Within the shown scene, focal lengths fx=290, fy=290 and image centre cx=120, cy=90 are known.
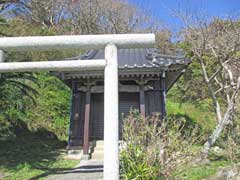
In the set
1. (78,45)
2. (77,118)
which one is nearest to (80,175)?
(78,45)

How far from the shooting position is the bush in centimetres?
445

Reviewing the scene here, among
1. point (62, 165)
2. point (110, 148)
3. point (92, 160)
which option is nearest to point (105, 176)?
point (110, 148)

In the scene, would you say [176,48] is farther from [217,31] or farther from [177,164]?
[177,164]

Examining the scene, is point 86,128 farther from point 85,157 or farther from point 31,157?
point 31,157

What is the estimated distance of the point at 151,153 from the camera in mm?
4516

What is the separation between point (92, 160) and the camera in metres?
9.58

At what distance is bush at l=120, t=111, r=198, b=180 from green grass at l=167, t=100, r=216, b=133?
32.5 ft

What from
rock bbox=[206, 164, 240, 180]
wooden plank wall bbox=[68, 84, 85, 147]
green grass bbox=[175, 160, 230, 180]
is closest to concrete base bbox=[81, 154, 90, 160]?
wooden plank wall bbox=[68, 84, 85, 147]

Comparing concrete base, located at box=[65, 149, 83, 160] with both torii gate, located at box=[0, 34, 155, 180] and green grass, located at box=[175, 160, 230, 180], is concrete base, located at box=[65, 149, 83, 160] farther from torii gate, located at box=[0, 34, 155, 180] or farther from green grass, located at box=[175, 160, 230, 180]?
torii gate, located at box=[0, 34, 155, 180]

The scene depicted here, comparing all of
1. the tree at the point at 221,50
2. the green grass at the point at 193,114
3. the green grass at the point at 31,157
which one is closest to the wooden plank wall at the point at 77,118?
the green grass at the point at 31,157

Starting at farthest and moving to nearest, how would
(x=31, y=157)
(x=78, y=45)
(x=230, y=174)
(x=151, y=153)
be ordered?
(x=31, y=157) → (x=230, y=174) → (x=78, y=45) → (x=151, y=153)

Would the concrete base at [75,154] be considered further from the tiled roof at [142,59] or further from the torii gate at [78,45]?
the torii gate at [78,45]

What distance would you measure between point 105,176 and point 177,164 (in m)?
1.14

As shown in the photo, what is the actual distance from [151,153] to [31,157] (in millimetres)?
6023
